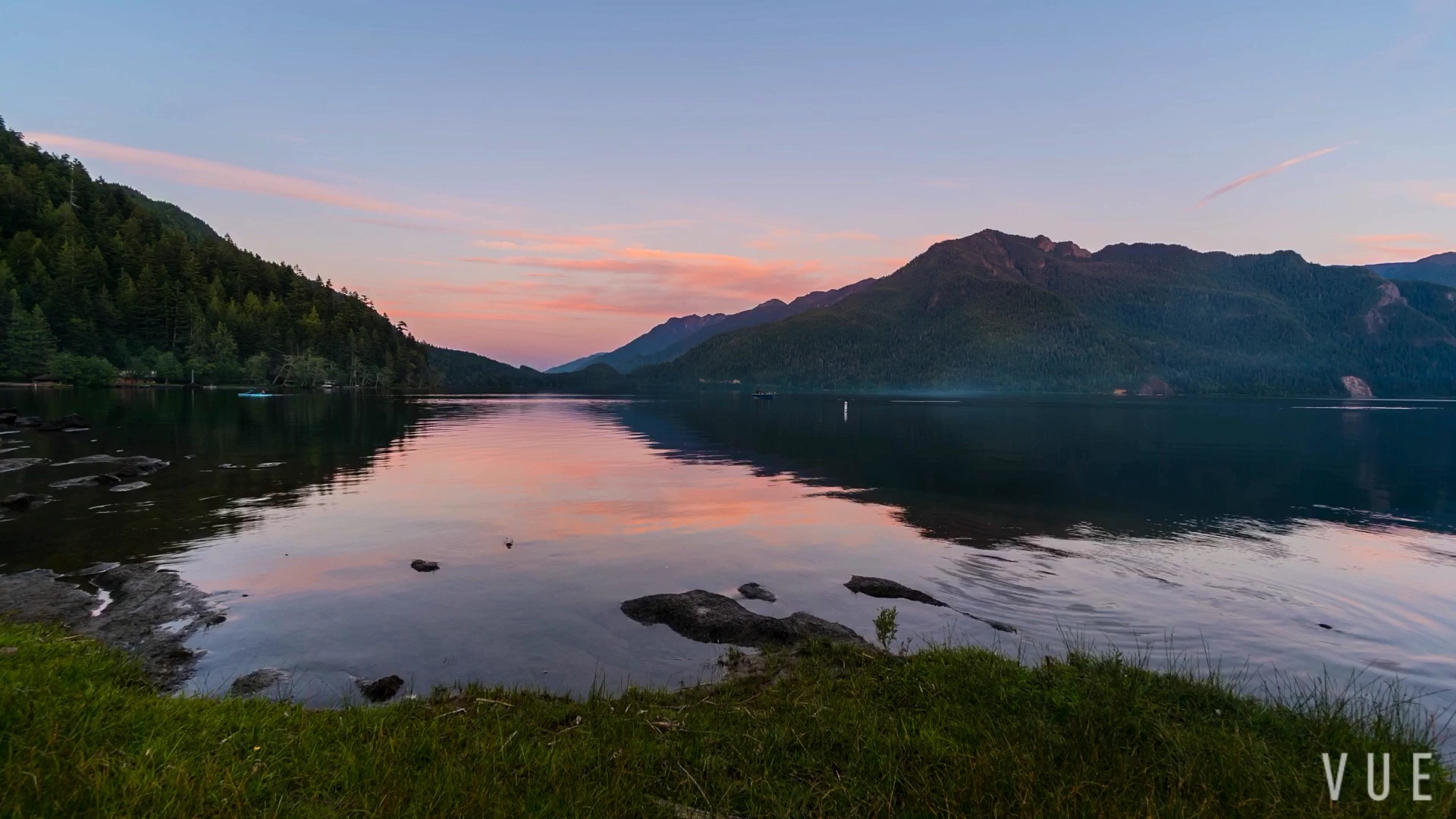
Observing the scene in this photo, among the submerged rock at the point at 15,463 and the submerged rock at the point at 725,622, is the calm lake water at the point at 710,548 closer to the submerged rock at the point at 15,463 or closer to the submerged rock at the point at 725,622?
A: the submerged rock at the point at 725,622

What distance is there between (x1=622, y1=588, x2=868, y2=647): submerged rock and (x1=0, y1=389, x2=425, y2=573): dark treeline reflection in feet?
67.0

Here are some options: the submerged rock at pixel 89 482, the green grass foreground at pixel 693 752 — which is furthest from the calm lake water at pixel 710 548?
the green grass foreground at pixel 693 752

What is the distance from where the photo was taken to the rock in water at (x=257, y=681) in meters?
14.0

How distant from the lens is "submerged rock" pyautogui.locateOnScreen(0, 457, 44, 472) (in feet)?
137

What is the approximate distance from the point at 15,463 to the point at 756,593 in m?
54.6

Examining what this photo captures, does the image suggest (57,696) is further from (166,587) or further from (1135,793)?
(166,587)

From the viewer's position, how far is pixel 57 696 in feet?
28.1

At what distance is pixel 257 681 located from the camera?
14.6 metres

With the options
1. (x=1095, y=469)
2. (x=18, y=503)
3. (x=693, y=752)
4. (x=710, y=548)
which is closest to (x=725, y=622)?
(x=693, y=752)

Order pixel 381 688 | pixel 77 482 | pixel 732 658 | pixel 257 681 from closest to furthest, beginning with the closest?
pixel 381 688
pixel 257 681
pixel 732 658
pixel 77 482

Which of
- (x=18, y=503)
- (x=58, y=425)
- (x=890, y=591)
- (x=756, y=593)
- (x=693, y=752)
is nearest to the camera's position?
(x=693, y=752)

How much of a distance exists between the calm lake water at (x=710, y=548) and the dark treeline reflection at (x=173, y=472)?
0.28 metres

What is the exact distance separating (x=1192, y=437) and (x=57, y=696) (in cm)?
12000

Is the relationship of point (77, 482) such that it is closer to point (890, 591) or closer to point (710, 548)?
point (710, 548)
